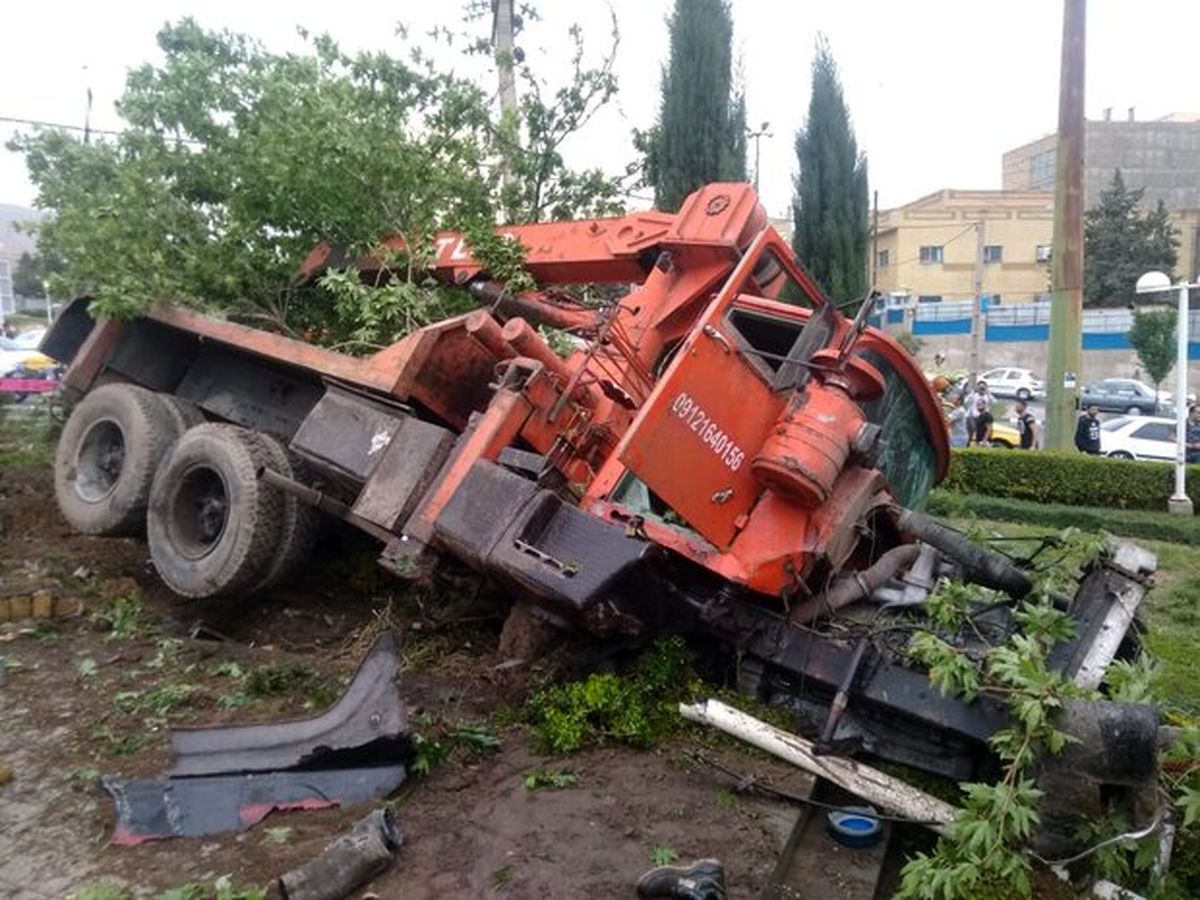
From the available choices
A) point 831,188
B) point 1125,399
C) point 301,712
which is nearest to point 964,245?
point 1125,399

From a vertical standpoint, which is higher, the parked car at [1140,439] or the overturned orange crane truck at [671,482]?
the parked car at [1140,439]

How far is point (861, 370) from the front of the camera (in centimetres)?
495

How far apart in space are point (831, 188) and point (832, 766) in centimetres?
1133

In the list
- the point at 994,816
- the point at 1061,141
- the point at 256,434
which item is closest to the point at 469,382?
the point at 256,434

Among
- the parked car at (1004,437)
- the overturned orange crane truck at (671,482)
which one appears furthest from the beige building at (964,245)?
the overturned orange crane truck at (671,482)

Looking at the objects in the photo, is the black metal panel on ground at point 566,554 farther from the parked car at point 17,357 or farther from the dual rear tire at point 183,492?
the parked car at point 17,357

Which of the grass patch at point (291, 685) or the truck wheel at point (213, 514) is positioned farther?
the truck wheel at point (213, 514)

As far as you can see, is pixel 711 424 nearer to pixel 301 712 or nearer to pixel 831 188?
pixel 301 712

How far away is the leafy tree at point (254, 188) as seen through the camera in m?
6.49

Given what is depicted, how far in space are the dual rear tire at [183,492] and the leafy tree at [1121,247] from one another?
47305mm

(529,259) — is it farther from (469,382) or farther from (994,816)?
(994,816)

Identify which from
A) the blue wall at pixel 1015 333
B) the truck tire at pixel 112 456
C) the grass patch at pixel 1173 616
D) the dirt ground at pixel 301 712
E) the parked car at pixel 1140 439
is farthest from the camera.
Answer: the blue wall at pixel 1015 333

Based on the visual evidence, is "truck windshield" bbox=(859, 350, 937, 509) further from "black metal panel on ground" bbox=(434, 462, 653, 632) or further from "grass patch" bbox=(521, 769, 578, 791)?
"grass patch" bbox=(521, 769, 578, 791)

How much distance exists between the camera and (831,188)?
46.5 ft
